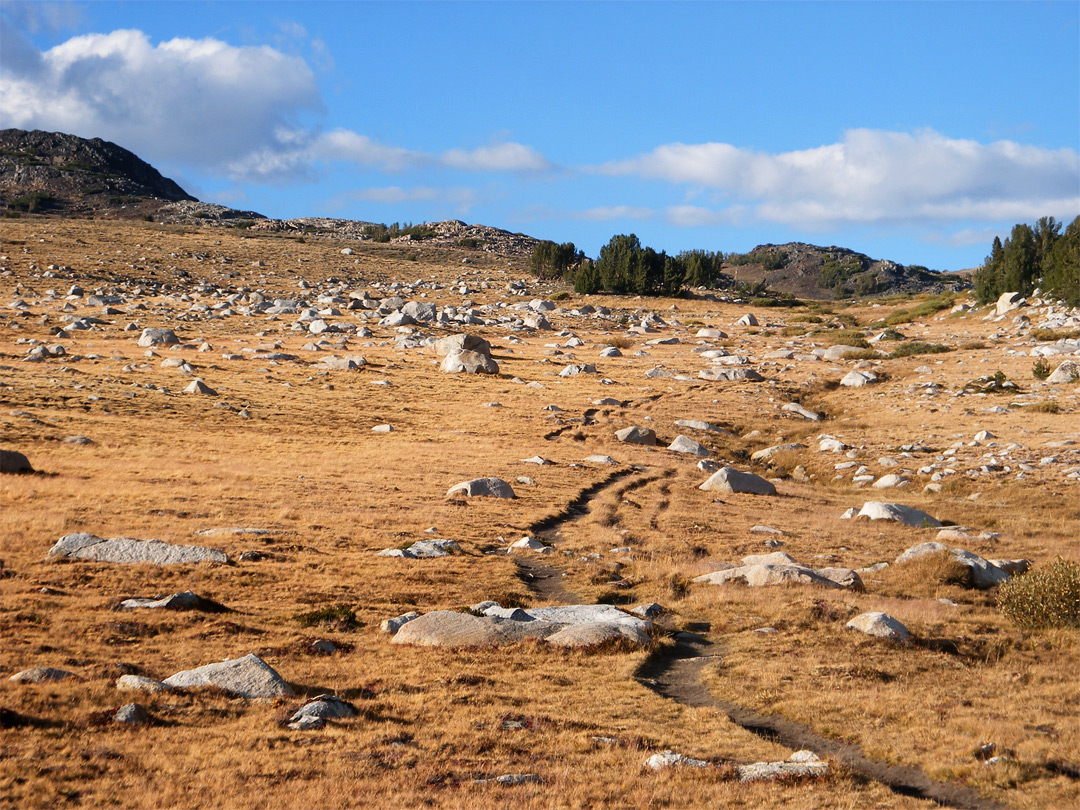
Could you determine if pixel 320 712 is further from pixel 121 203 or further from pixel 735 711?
pixel 121 203

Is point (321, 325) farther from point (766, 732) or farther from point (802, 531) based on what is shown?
point (766, 732)

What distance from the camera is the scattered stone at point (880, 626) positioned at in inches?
750

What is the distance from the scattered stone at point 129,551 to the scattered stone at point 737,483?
23557 mm

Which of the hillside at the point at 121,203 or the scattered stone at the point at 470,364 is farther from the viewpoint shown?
the hillside at the point at 121,203

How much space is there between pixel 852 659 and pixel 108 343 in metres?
66.6

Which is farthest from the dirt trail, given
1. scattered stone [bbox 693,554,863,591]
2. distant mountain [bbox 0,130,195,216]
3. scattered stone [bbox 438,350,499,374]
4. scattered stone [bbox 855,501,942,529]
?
distant mountain [bbox 0,130,195,216]

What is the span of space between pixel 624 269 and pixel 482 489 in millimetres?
90070

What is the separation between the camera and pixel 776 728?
14617 mm

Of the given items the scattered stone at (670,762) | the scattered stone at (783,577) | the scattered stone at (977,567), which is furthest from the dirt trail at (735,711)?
the scattered stone at (977,567)

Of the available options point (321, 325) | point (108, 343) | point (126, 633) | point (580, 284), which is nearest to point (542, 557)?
point (126, 633)

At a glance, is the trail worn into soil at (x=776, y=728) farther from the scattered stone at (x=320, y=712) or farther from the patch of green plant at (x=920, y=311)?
the patch of green plant at (x=920, y=311)

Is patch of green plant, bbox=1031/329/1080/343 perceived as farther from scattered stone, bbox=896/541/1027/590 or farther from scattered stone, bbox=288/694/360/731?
scattered stone, bbox=288/694/360/731

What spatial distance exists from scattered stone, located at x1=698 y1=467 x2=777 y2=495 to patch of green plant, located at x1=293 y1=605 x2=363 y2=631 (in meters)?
23.5

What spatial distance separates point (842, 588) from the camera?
23719 mm
